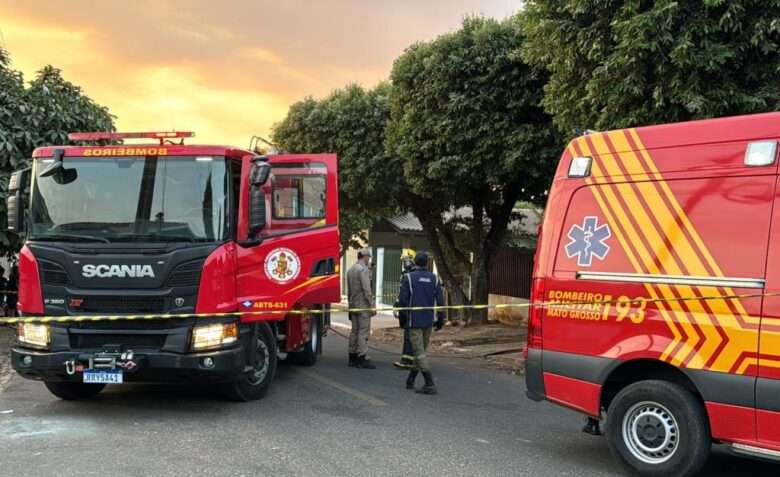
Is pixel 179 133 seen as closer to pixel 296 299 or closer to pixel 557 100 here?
pixel 296 299

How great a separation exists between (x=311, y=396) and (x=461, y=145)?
6458mm

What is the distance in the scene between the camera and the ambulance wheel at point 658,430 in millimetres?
4883

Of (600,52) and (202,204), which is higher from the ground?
(600,52)

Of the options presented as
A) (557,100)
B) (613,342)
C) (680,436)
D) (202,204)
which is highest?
(557,100)

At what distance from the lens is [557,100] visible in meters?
9.52

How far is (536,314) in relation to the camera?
5.85 metres

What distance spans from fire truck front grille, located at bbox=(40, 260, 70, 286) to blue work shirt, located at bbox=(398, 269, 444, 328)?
12.2 feet

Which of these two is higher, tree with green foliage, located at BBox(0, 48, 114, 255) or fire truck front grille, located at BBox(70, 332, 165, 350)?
tree with green foliage, located at BBox(0, 48, 114, 255)

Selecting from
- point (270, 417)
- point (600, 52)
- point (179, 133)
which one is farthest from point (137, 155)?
point (600, 52)

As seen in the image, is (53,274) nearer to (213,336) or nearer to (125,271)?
(125,271)

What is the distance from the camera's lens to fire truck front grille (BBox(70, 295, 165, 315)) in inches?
266

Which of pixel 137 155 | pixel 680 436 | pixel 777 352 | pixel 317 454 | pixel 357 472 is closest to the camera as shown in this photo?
pixel 777 352

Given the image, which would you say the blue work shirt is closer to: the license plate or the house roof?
the license plate

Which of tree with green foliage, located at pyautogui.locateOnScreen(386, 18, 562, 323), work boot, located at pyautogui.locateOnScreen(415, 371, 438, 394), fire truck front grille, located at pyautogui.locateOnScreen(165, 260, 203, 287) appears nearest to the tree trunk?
tree with green foliage, located at pyautogui.locateOnScreen(386, 18, 562, 323)
